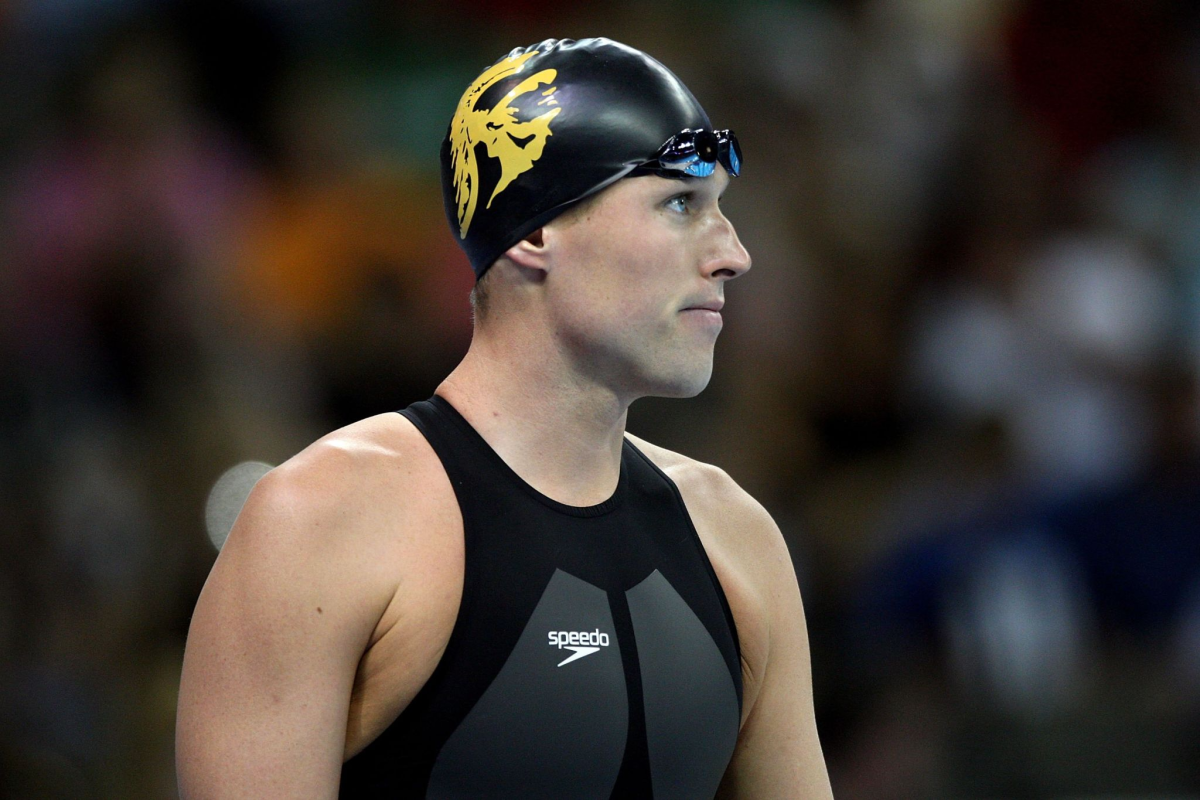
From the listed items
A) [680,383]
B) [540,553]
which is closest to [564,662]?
[540,553]

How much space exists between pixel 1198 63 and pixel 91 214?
6.78 meters

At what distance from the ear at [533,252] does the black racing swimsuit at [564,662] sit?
0.37 meters

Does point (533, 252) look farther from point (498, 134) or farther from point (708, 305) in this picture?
point (708, 305)

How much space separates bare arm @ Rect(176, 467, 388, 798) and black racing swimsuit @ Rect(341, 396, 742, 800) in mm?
203

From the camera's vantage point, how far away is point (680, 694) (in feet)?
10.5

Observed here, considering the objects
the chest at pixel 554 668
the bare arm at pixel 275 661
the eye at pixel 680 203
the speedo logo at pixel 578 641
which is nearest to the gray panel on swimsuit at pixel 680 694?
the chest at pixel 554 668

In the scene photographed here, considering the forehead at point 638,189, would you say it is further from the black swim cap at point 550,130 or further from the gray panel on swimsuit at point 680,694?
the gray panel on swimsuit at point 680,694

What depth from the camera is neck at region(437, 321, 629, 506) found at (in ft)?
10.7

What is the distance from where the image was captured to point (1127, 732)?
21.7 ft

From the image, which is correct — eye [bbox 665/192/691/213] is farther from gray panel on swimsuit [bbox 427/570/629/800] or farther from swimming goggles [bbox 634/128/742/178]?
gray panel on swimsuit [bbox 427/570/629/800]

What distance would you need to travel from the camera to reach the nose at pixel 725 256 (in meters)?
3.27

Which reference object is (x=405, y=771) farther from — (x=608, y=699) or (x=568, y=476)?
(x=568, y=476)

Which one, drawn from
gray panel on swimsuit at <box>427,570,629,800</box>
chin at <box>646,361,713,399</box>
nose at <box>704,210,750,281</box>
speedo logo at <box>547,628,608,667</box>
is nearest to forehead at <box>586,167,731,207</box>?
nose at <box>704,210,750,281</box>

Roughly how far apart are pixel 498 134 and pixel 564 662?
1.15 m
